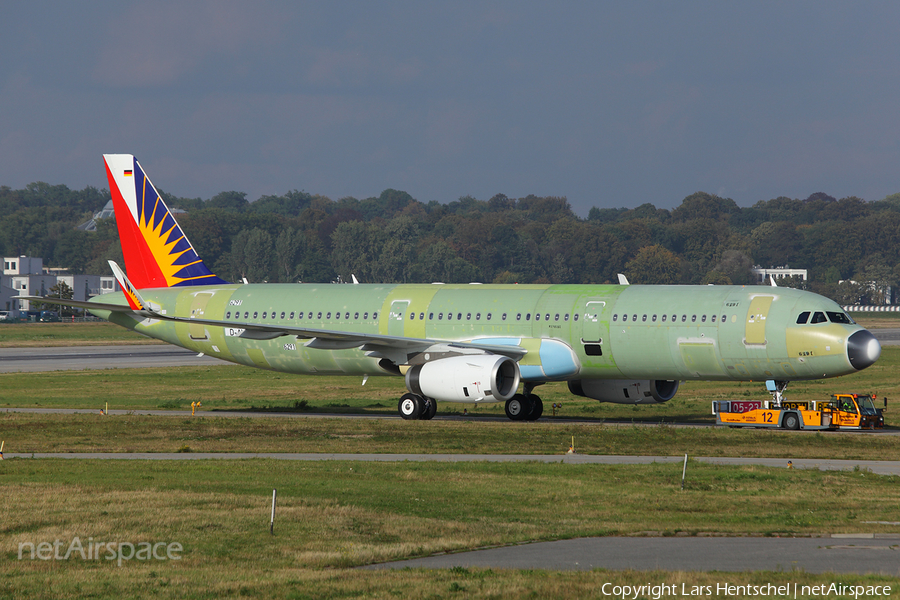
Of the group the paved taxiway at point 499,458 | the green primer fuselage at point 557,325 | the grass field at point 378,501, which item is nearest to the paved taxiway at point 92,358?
the green primer fuselage at point 557,325

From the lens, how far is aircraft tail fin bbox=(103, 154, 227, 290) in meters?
48.1

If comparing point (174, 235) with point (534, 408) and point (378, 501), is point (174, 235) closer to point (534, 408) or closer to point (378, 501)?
point (534, 408)

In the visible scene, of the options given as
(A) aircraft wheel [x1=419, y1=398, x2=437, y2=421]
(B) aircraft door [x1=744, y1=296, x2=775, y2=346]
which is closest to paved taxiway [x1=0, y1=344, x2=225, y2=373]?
(A) aircraft wheel [x1=419, y1=398, x2=437, y2=421]

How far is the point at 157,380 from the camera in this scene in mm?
60469

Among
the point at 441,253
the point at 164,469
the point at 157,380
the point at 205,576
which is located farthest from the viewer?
the point at 441,253

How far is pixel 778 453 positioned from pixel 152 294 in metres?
29.0

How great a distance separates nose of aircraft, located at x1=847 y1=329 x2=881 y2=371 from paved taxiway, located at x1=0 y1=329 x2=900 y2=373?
4938 cm

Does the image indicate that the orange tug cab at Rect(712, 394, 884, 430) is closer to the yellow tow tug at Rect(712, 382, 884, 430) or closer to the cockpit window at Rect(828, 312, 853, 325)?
the yellow tow tug at Rect(712, 382, 884, 430)

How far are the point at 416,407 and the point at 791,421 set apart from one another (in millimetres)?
13358

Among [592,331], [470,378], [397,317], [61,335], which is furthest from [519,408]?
[61,335]

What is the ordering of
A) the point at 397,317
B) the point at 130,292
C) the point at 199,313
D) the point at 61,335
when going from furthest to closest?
1. the point at 61,335
2. the point at 199,313
3. the point at 397,317
4. the point at 130,292

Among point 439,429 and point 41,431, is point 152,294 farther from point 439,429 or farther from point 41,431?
point 439,429

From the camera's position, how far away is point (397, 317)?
139 feet

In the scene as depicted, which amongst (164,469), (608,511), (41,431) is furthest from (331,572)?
(41,431)
